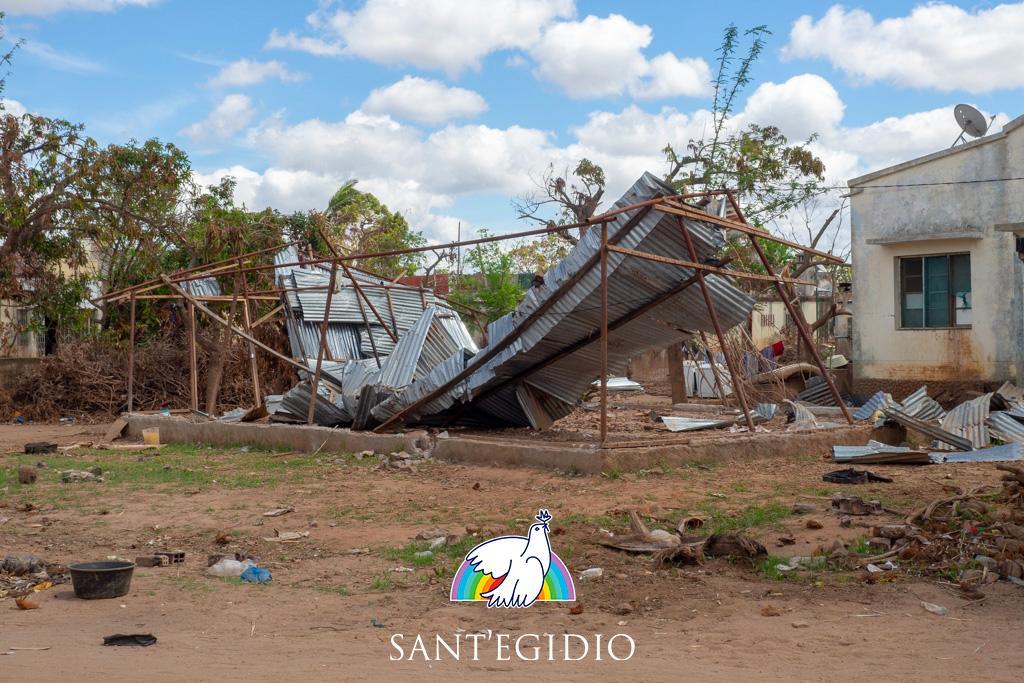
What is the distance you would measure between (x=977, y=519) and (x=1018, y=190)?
11.1 m

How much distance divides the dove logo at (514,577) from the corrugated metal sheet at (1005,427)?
26.7 feet

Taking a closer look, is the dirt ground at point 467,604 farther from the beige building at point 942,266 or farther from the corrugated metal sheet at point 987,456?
the beige building at point 942,266

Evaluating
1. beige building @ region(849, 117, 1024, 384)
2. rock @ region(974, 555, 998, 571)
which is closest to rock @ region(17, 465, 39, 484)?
rock @ region(974, 555, 998, 571)

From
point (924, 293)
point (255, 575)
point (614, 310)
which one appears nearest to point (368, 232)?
point (924, 293)

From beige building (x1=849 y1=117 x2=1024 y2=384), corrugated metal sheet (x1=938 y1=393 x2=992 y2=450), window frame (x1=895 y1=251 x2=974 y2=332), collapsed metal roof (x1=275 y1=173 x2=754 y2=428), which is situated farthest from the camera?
window frame (x1=895 y1=251 x2=974 y2=332)

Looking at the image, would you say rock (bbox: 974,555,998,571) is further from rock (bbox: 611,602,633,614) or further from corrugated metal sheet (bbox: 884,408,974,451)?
corrugated metal sheet (bbox: 884,408,974,451)

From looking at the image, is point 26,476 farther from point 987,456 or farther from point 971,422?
point 971,422

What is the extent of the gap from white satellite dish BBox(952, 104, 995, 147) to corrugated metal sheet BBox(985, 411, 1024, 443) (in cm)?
738

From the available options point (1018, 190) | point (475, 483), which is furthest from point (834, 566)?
point (1018, 190)

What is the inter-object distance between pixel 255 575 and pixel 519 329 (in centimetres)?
570

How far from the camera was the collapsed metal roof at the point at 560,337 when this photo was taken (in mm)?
10773

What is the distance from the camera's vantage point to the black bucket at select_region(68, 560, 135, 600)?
235 inches

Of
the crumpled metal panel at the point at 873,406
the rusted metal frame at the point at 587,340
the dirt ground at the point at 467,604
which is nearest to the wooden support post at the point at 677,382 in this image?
the crumpled metal panel at the point at 873,406

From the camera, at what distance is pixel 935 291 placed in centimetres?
1761
